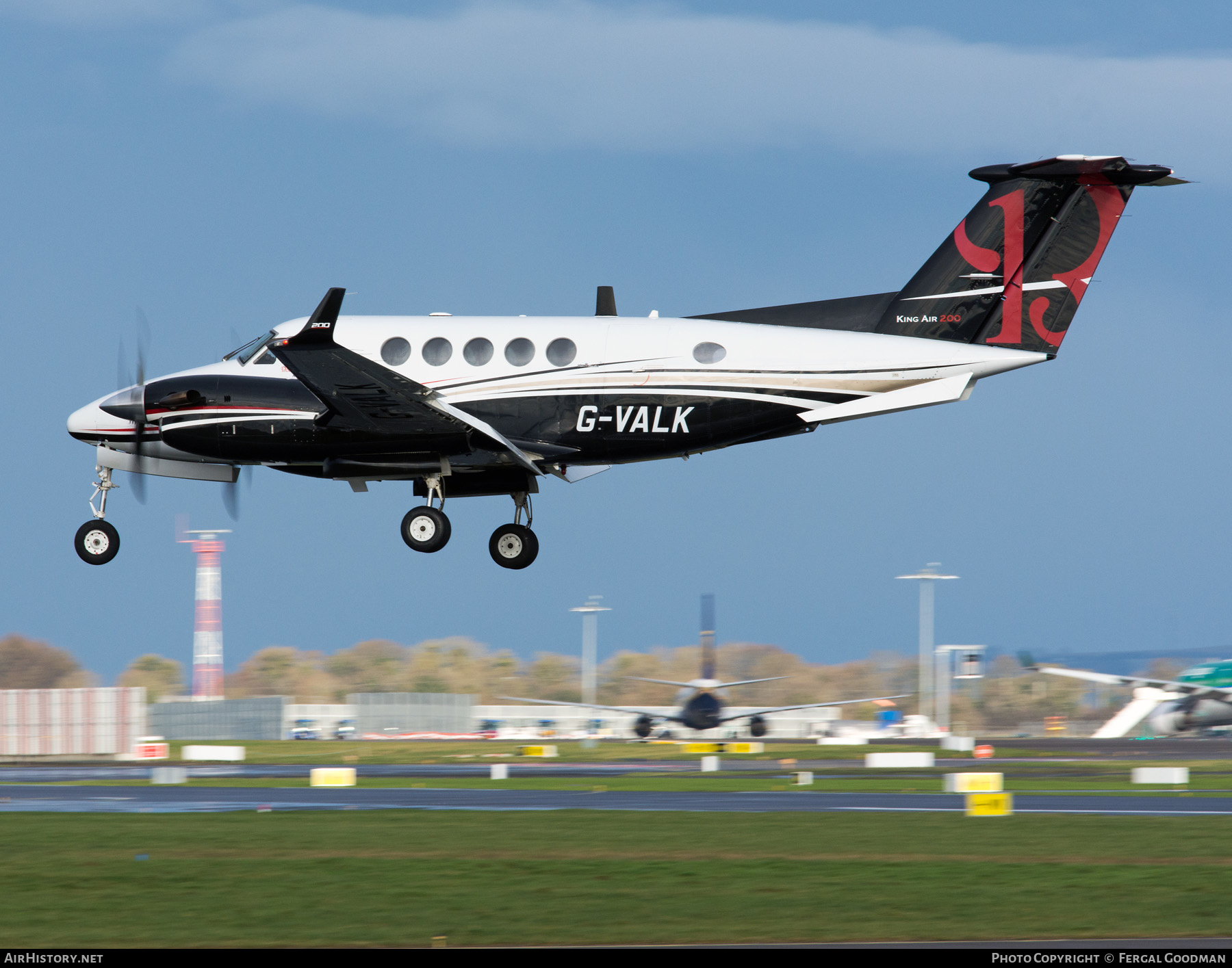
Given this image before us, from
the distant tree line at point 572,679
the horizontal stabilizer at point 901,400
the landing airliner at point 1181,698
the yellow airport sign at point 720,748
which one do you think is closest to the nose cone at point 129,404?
the horizontal stabilizer at point 901,400

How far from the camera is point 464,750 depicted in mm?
66000

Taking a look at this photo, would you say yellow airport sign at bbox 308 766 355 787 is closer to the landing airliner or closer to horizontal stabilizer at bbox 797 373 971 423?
horizontal stabilizer at bbox 797 373 971 423

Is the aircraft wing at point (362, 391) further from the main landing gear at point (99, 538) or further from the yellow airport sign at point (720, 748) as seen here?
the yellow airport sign at point (720, 748)

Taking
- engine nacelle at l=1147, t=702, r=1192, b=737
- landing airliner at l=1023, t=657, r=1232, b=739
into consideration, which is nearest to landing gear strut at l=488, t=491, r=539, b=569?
landing airliner at l=1023, t=657, r=1232, b=739

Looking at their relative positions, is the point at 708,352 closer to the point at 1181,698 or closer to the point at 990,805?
the point at 990,805

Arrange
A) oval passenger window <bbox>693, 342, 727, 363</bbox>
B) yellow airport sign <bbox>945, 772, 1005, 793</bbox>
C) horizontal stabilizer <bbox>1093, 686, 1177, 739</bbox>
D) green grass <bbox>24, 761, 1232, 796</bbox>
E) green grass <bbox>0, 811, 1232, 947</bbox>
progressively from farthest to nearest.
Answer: horizontal stabilizer <bbox>1093, 686, 1177, 739</bbox> → green grass <bbox>24, 761, 1232, 796</bbox> → yellow airport sign <bbox>945, 772, 1005, 793</bbox> → oval passenger window <bbox>693, 342, 727, 363</bbox> → green grass <bbox>0, 811, 1232, 947</bbox>

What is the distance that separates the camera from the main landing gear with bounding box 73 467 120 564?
2555 centimetres

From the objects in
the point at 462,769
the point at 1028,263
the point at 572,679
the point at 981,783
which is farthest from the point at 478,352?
the point at 572,679

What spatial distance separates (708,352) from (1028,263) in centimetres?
580

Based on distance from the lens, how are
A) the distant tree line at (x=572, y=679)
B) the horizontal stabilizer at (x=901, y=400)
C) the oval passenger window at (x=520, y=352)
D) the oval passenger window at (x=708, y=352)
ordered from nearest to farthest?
the horizontal stabilizer at (x=901, y=400)
the oval passenger window at (x=708, y=352)
the oval passenger window at (x=520, y=352)
the distant tree line at (x=572, y=679)

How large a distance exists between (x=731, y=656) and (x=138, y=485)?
394 feet

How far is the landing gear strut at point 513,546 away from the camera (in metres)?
25.0

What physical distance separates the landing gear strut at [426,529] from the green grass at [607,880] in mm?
4986

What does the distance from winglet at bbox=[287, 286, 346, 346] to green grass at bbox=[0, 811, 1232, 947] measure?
7830 mm
